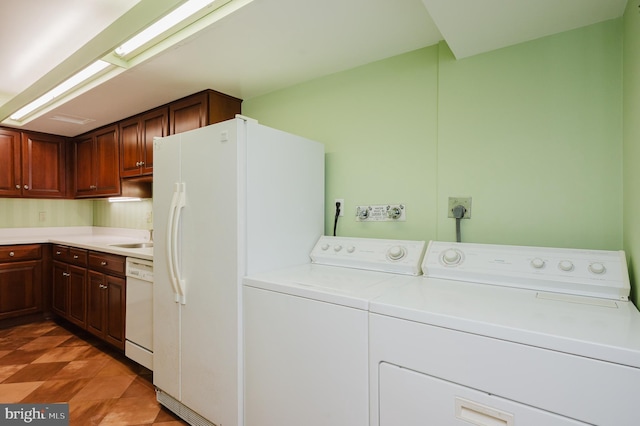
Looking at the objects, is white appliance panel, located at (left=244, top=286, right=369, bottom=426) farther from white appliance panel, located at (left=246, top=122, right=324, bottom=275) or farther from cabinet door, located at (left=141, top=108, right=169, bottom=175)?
cabinet door, located at (left=141, top=108, right=169, bottom=175)

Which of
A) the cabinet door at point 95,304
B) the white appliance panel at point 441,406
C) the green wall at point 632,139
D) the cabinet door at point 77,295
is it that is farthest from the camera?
the cabinet door at point 77,295

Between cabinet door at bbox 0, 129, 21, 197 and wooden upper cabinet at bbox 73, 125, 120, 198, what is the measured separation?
53cm

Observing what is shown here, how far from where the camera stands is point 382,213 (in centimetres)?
202

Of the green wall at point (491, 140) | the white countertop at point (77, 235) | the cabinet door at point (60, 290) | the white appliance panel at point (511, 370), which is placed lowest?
the cabinet door at point (60, 290)

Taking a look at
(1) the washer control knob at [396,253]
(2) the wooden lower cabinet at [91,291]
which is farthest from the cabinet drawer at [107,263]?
(1) the washer control knob at [396,253]

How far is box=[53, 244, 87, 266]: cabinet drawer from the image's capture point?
2969 millimetres

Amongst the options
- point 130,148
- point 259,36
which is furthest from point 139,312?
point 259,36

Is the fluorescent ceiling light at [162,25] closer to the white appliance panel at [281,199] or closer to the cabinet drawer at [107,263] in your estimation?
the white appliance panel at [281,199]

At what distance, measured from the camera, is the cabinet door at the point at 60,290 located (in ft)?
10.6

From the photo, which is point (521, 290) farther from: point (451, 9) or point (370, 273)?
point (451, 9)

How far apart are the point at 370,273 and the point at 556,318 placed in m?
0.85

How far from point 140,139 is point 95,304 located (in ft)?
4.95

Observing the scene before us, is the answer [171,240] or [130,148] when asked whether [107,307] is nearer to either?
[171,240]

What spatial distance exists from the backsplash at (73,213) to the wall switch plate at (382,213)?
246cm
